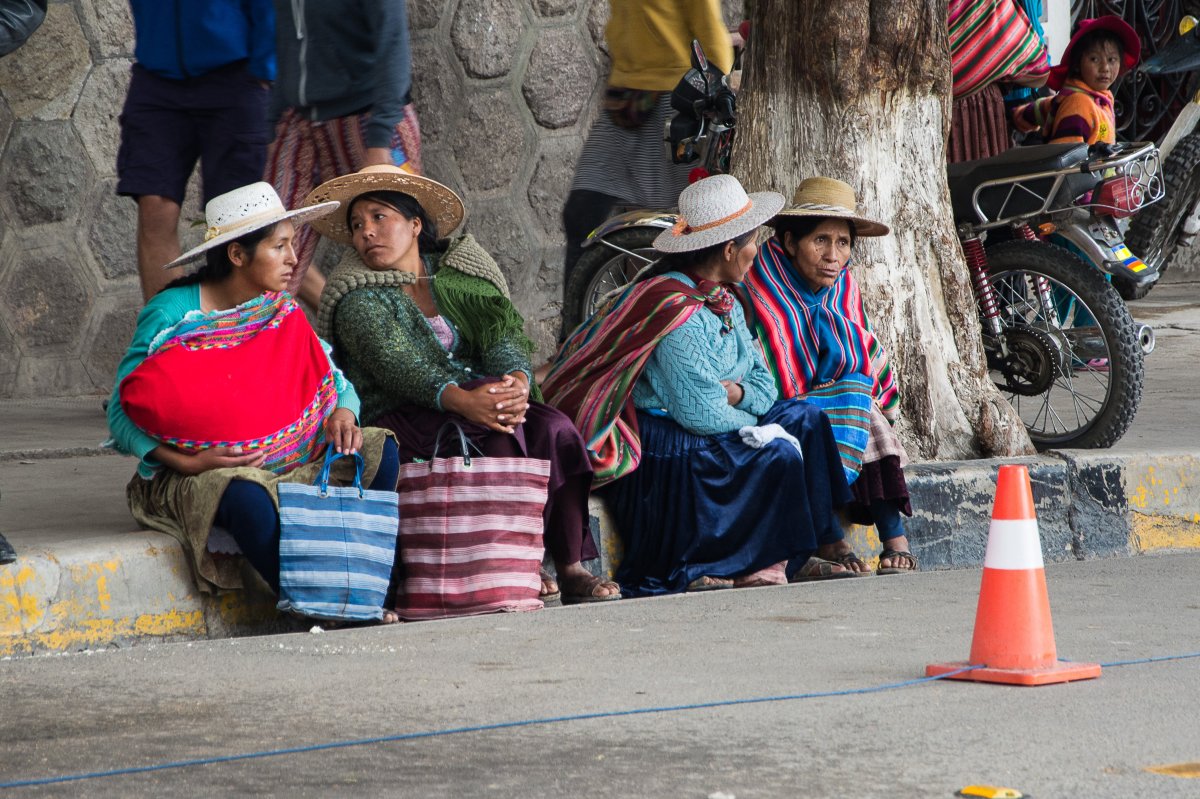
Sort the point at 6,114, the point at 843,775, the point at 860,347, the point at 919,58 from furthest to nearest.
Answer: the point at 6,114 < the point at 919,58 < the point at 860,347 < the point at 843,775

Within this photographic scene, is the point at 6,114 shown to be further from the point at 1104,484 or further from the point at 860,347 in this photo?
the point at 1104,484

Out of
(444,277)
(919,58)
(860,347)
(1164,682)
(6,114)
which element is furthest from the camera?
(6,114)

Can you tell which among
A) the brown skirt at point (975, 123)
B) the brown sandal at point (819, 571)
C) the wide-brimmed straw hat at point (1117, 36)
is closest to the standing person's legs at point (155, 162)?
the brown sandal at point (819, 571)

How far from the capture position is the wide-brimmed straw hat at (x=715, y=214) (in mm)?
5797

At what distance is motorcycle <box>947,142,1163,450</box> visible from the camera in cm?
661

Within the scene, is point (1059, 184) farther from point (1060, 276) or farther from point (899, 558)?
point (899, 558)

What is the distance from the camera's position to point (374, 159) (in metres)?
6.24

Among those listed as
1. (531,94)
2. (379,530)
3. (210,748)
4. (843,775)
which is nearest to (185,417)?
(379,530)

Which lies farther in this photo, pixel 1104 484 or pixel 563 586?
pixel 1104 484

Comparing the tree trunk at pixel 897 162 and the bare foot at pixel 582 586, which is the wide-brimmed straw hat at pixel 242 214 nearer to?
the bare foot at pixel 582 586

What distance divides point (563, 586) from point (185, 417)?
129 centimetres

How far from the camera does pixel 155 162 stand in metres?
6.29

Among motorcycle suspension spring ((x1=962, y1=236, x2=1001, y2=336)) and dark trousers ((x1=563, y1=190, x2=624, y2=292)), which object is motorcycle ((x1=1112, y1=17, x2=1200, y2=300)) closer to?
motorcycle suspension spring ((x1=962, y1=236, x2=1001, y2=336))

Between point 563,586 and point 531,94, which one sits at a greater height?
point 531,94
